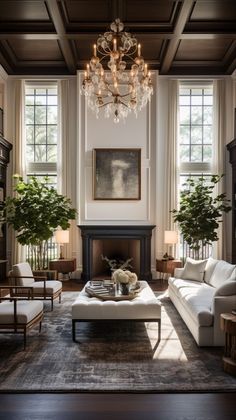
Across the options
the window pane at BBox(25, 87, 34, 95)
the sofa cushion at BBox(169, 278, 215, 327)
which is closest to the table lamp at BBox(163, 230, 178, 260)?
the sofa cushion at BBox(169, 278, 215, 327)

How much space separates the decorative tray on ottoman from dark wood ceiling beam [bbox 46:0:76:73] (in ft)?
15.7

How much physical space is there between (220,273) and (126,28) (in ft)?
16.8

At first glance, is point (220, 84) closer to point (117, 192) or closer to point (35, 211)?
point (117, 192)

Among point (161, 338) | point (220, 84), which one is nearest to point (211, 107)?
point (220, 84)

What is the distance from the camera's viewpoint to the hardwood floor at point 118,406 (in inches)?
112

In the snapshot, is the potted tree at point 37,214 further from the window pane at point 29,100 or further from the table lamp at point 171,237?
the window pane at point 29,100

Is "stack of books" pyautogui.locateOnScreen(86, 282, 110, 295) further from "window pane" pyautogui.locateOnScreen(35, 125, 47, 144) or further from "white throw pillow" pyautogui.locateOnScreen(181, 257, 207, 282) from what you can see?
"window pane" pyautogui.locateOnScreen(35, 125, 47, 144)

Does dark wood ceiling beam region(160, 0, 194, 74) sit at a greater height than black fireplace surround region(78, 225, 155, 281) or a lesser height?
greater

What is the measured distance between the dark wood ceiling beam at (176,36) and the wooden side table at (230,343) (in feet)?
17.5

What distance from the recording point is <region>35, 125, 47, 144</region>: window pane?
386 inches

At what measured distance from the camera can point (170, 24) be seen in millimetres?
7414

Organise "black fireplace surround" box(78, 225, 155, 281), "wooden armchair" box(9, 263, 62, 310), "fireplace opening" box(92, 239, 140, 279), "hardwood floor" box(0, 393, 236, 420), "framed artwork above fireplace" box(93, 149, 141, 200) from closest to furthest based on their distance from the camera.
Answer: "hardwood floor" box(0, 393, 236, 420), "wooden armchair" box(9, 263, 62, 310), "black fireplace surround" box(78, 225, 155, 281), "framed artwork above fireplace" box(93, 149, 141, 200), "fireplace opening" box(92, 239, 140, 279)

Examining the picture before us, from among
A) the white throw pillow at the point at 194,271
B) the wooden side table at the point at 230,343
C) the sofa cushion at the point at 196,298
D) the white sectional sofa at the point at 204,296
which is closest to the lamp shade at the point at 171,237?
the white sectional sofa at the point at 204,296

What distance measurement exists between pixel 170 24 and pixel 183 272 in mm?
4767
